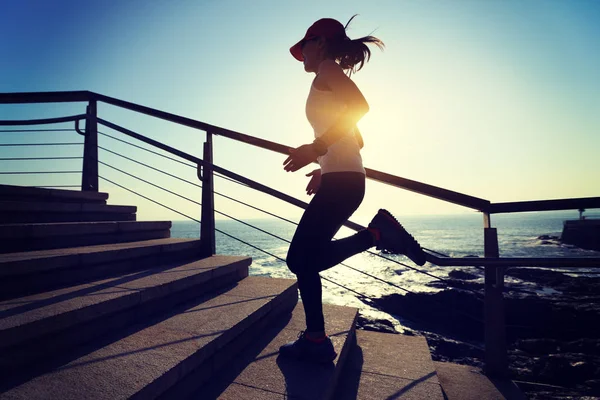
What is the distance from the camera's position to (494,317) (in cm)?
226

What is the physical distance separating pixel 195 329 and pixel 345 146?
1.32m

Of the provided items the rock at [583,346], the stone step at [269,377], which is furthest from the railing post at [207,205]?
the rock at [583,346]

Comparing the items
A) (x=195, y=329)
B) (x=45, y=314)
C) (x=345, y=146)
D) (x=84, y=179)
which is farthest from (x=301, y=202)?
(x=84, y=179)

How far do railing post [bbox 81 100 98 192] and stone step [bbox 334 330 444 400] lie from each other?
12.1ft

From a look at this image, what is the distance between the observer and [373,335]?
2.83 meters

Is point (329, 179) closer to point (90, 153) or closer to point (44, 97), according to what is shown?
point (90, 153)

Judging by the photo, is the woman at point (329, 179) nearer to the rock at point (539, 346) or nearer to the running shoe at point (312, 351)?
the running shoe at point (312, 351)

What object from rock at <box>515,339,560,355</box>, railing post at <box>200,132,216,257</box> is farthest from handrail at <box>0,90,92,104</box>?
rock at <box>515,339,560,355</box>

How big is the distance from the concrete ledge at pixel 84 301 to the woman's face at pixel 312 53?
1683 mm

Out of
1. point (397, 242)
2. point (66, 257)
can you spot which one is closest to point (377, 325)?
point (397, 242)

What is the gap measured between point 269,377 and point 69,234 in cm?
220

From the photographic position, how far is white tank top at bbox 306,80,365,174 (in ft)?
5.94

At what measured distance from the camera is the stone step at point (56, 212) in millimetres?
2887

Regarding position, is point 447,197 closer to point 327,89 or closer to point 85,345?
point 327,89
